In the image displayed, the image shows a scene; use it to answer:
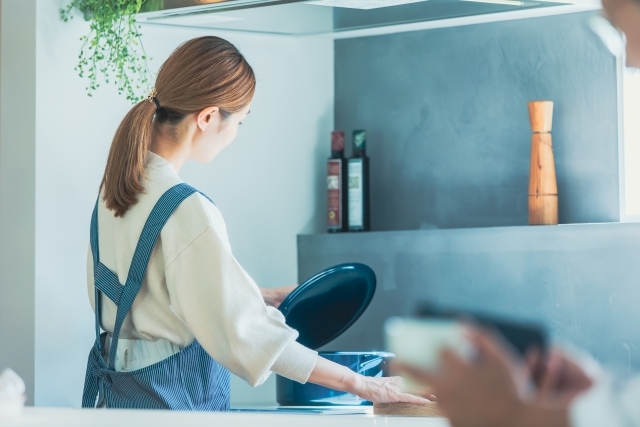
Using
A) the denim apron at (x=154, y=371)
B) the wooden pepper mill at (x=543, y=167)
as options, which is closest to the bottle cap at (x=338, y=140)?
the wooden pepper mill at (x=543, y=167)

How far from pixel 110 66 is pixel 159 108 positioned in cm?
47

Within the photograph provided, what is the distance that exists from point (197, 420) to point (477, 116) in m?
1.53

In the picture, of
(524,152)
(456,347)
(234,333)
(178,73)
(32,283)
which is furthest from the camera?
(524,152)

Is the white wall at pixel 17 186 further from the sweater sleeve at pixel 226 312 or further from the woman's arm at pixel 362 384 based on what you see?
the woman's arm at pixel 362 384

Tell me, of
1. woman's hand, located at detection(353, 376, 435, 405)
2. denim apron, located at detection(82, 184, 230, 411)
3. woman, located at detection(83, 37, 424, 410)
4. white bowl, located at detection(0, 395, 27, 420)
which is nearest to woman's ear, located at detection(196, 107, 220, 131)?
woman, located at detection(83, 37, 424, 410)

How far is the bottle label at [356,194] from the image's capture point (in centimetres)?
221

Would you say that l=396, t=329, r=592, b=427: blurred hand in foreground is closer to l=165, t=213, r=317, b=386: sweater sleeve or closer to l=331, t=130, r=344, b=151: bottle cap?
l=165, t=213, r=317, b=386: sweater sleeve

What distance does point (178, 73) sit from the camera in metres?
1.36

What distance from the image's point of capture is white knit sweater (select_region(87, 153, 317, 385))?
1224 mm

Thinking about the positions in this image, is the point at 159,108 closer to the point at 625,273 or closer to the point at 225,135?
the point at 225,135

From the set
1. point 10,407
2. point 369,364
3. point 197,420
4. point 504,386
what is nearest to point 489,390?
point 504,386

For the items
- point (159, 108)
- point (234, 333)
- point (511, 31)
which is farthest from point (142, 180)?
point (511, 31)

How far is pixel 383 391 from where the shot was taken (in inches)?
49.3

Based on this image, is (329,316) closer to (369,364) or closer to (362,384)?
A: (369,364)
